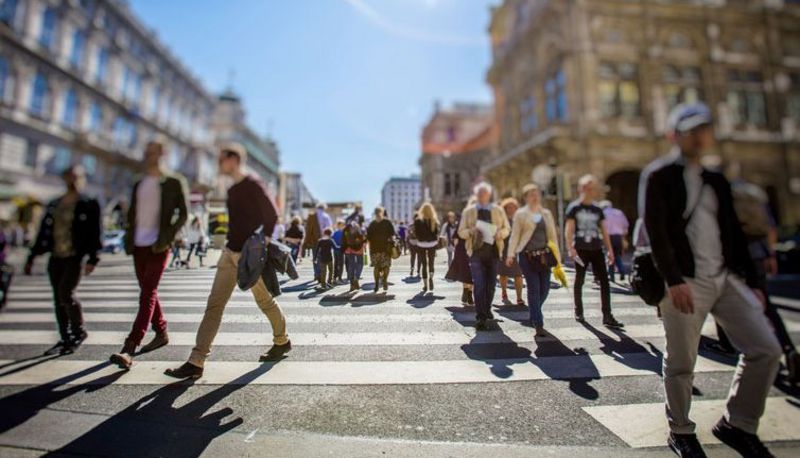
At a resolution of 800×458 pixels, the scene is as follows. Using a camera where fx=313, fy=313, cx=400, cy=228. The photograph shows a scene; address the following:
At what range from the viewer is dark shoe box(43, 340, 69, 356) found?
2340mm

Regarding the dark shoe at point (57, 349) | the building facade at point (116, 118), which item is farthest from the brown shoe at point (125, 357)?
the building facade at point (116, 118)

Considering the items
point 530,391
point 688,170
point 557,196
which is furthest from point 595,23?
point 530,391

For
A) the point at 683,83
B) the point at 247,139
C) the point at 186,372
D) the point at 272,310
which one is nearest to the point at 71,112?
the point at 247,139

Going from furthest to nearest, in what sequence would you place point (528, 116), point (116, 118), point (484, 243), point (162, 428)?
point (528, 116)
point (116, 118)
point (484, 243)
point (162, 428)

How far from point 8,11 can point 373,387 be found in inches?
1132

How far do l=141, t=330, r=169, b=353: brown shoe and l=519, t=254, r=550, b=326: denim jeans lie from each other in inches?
97.9

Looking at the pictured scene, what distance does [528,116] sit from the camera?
706 inches

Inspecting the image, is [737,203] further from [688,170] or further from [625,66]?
[625,66]

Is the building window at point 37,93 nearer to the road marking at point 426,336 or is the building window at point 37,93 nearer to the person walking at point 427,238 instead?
the road marking at point 426,336

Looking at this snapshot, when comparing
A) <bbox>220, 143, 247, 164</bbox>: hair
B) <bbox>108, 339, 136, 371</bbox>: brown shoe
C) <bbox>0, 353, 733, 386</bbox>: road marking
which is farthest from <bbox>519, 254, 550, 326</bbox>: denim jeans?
<bbox>108, 339, 136, 371</bbox>: brown shoe

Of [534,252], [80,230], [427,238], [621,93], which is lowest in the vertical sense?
[534,252]

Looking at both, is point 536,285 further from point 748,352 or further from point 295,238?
point 295,238

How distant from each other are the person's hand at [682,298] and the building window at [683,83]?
3236 millimetres

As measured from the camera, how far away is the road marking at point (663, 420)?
4.59ft
